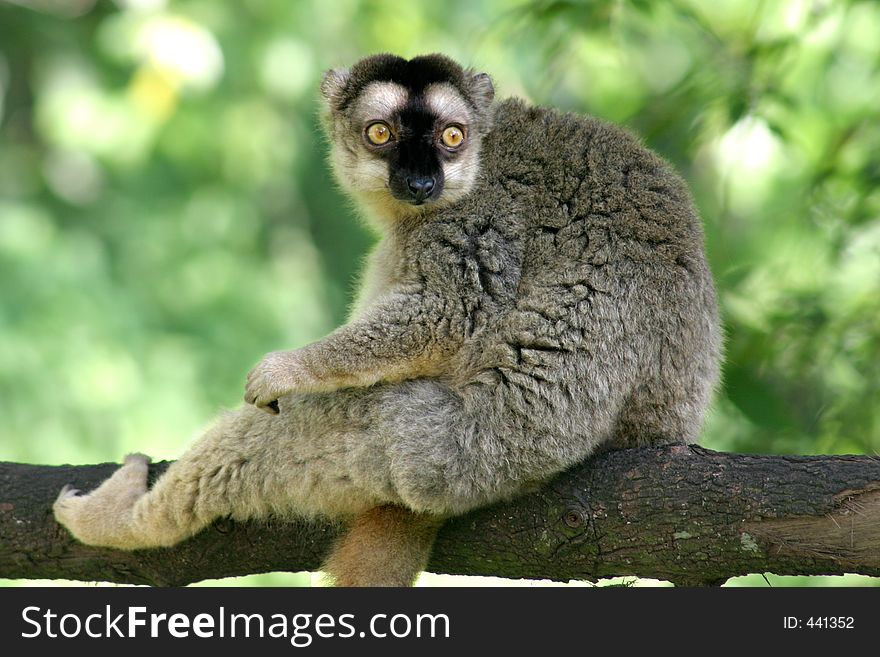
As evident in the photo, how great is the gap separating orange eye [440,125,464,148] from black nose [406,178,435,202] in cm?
36

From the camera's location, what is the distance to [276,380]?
5.53 metres

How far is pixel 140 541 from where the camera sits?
605 cm

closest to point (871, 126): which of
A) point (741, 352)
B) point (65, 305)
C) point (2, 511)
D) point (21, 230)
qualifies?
point (741, 352)

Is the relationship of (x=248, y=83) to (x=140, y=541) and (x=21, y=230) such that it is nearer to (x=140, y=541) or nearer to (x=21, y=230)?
(x=21, y=230)

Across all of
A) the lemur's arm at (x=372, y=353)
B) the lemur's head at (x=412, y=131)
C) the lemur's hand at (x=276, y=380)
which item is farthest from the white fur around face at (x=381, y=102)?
the lemur's hand at (x=276, y=380)

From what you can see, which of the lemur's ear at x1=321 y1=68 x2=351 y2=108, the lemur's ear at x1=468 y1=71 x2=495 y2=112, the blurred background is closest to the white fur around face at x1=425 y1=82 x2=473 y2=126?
the lemur's ear at x1=468 y1=71 x2=495 y2=112

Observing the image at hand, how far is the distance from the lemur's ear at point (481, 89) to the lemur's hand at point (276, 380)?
2.10m

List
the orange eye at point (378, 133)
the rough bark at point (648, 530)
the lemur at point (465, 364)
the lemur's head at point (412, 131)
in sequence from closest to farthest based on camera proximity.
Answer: the rough bark at point (648, 530), the lemur at point (465, 364), the lemur's head at point (412, 131), the orange eye at point (378, 133)

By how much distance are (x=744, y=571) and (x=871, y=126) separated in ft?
13.1

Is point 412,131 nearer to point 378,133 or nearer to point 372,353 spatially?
point 378,133

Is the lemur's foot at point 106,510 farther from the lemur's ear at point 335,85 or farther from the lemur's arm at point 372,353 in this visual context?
the lemur's ear at point 335,85

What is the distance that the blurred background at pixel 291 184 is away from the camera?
7.49 meters

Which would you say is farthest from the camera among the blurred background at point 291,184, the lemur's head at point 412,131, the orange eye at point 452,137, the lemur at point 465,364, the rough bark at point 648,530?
the blurred background at point 291,184

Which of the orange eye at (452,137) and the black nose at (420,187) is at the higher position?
the orange eye at (452,137)
